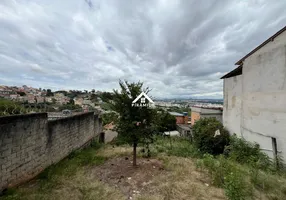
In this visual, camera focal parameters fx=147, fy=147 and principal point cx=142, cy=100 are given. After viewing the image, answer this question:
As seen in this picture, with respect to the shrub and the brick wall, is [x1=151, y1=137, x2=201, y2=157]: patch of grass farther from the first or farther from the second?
the brick wall

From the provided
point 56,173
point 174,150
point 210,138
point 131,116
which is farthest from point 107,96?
point 210,138

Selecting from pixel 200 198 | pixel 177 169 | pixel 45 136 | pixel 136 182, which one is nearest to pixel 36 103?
pixel 45 136

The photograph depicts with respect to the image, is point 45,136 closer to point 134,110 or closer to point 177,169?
point 134,110

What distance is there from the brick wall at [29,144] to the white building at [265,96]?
901 centimetres

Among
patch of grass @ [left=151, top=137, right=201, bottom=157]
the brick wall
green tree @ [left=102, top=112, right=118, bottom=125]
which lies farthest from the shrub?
the brick wall

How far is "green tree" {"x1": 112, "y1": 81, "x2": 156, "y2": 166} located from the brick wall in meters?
2.32

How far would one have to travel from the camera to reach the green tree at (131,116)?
492 cm

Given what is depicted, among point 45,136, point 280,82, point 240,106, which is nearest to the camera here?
point 45,136

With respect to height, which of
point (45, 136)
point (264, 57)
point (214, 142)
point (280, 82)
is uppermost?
point (264, 57)

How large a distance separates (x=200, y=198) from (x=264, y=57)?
7.38 m

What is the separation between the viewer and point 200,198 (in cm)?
333

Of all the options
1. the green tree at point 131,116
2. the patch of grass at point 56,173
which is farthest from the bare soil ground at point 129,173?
the green tree at point 131,116

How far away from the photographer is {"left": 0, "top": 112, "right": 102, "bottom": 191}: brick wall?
3426 mm

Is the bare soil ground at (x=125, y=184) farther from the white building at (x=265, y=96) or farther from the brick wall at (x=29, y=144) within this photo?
the white building at (x=265, y=96)
